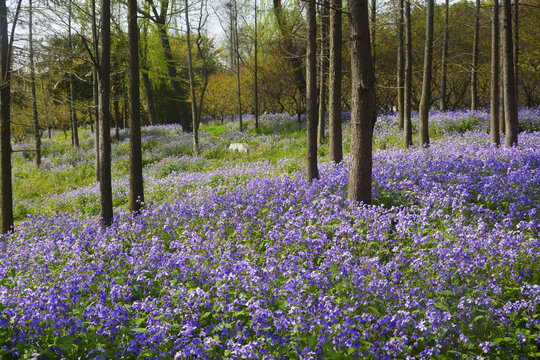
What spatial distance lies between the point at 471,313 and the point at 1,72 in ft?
37.0

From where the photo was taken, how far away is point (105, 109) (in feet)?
29.8

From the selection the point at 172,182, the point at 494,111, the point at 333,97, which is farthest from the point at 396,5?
the point at 172,182

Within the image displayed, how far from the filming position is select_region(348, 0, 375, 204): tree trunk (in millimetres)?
6824

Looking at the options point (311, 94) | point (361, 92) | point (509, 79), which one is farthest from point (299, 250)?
point (509, 79)

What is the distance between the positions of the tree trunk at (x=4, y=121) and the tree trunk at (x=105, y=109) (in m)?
2.86

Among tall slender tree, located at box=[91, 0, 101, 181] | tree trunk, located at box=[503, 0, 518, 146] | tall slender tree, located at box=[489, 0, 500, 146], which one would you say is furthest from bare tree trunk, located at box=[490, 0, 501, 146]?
tall slender tree, located at box=[91, 0, 101, 181]

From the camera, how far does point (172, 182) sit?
13297mm

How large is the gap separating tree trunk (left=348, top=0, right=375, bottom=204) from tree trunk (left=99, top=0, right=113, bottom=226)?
5.36 metres

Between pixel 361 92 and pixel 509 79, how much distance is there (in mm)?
7094

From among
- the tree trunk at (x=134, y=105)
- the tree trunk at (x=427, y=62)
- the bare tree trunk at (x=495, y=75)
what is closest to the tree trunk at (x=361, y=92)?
the tree trunk at (x=134, y=105)

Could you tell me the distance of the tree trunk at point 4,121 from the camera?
9.90 meters

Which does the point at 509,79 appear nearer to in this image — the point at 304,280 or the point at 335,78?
the point at 335,78

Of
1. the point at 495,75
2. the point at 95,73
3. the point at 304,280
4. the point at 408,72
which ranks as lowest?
the point at 304,280

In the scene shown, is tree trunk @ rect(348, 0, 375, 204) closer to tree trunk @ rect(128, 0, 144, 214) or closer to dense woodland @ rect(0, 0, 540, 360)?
dense woodland @ rect(0, 0, 540, 360)
